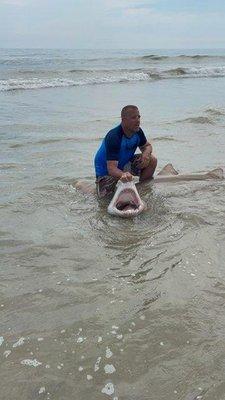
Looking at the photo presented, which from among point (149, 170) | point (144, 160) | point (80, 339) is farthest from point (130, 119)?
point (80, 339)

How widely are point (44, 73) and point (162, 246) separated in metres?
26.7

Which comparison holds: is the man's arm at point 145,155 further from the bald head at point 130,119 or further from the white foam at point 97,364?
the white foam at point 97,364

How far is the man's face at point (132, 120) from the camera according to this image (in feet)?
18.8

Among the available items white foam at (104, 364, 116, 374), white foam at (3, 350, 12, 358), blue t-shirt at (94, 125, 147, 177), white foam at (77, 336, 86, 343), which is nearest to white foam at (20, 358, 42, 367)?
white foam at (3, 350, 12, 358)

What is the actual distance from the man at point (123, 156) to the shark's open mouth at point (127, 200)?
0.17 meters

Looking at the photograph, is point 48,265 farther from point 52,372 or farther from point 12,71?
point 12,71

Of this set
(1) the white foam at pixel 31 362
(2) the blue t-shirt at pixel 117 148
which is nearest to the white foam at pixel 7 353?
(1) the white foam at pixel 31 362

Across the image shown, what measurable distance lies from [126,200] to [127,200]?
0.04ft

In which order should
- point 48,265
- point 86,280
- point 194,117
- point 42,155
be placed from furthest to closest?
point 194,117
point 42,155
point 48,265
point 86,280

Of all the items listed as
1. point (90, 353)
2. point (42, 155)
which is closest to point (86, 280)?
point (90, 353)

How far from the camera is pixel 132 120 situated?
5.79m

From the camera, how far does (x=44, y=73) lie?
96.3 ft

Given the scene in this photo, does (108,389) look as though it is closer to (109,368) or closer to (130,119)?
(109,368)

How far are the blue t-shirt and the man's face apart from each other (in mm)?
142
